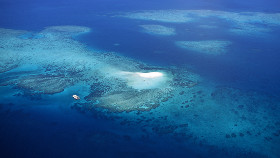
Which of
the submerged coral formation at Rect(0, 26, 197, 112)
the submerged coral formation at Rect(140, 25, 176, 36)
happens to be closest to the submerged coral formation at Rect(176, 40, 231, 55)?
the submerged coral formation at Rect(140, 25, 176, 36)

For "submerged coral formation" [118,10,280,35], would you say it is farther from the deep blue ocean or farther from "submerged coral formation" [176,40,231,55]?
"submerged coral formation" [176,40,231,55]

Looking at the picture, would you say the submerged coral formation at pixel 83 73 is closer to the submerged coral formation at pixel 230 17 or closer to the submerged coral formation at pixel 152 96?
the submerged coral formation at pixel 152 96

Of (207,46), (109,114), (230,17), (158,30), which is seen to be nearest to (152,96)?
(109,114)

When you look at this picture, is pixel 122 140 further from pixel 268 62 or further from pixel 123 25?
pixel 123 25

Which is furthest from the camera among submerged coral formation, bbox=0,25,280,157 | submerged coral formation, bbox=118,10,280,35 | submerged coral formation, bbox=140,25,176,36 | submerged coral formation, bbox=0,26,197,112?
submerged coral formation, bbox=118,10,280,35

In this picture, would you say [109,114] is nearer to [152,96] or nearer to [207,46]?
[152,96]

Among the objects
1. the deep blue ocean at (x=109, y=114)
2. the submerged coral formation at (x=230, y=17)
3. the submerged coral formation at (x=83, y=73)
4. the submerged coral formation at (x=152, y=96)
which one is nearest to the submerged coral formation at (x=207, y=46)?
the submerged coral formation at (x=152, y=96)
